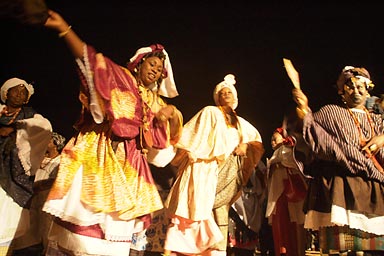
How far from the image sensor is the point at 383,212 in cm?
277

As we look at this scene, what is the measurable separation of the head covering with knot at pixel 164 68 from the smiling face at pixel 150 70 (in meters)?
0.05

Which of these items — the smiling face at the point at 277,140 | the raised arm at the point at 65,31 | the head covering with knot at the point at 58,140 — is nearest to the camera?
the raised arm at the point at 65,31

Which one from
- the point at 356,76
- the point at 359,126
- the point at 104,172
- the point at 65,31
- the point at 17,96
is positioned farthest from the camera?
the point at 17,96

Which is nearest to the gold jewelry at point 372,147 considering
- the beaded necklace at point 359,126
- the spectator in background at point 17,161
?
the beaded necklace at point 359,126

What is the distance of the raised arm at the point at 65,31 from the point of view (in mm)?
2184

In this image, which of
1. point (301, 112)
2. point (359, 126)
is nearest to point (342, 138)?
point (359, 126)

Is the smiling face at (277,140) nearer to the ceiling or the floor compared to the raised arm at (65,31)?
nearer to the ceiling

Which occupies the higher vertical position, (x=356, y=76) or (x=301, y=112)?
(x=356, y=76)

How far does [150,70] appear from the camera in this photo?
2893 millimetres

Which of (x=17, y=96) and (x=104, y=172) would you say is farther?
(x=17, y=96)

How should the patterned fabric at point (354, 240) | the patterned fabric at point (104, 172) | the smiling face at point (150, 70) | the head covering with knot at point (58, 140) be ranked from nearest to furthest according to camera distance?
the patterned fabric at point (104, 172), the patterned fabric at point (354, 240), the smiling face at point (150, 70), the head covering with knot at point (58, 140)

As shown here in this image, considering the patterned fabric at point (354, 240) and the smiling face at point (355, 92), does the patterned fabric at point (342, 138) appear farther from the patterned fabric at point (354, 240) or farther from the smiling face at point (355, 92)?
the patterned fabric at point (354, 240)

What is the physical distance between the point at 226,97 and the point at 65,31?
198 centimetres

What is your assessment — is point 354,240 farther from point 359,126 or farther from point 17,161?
point 17,161
